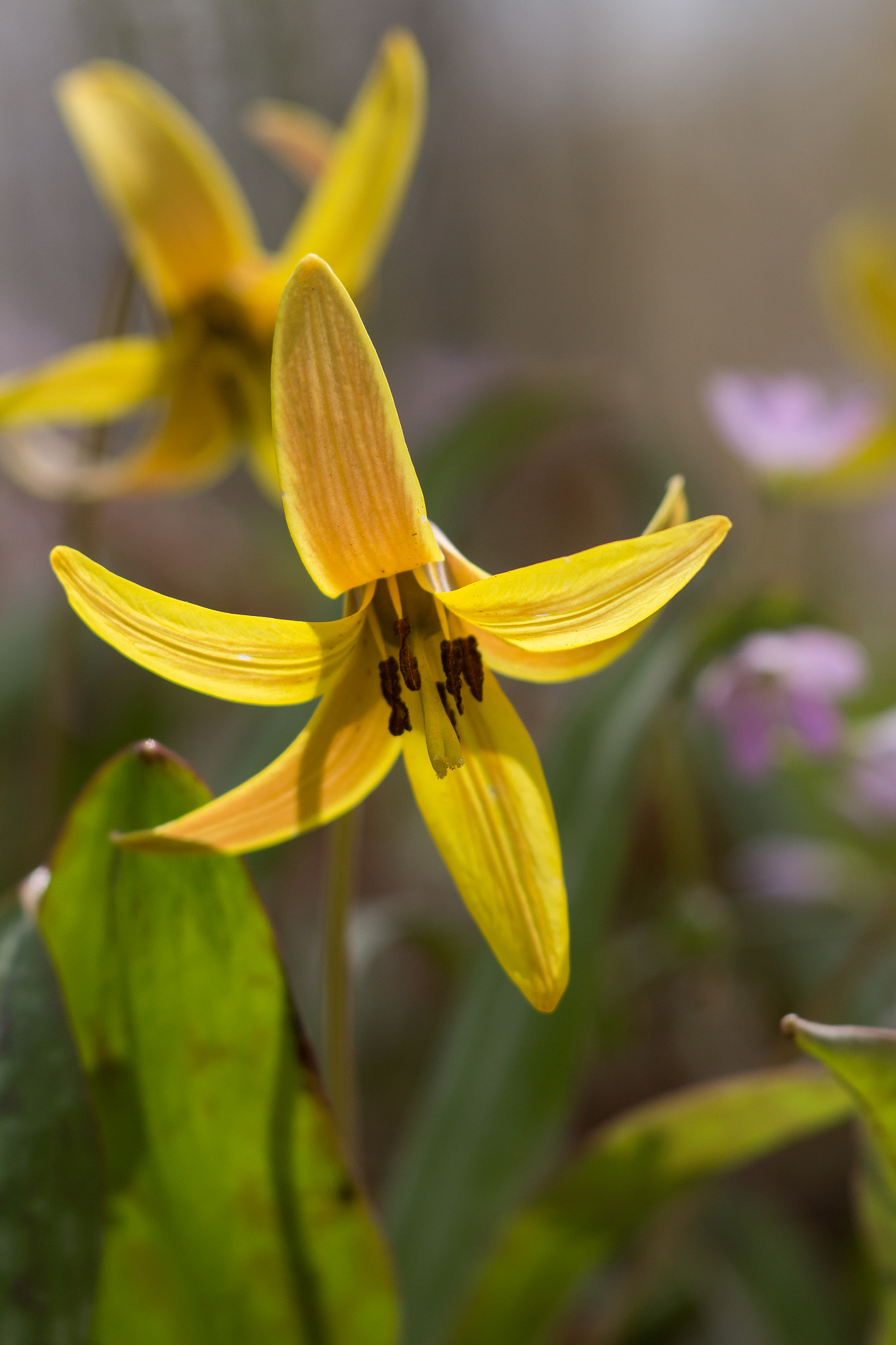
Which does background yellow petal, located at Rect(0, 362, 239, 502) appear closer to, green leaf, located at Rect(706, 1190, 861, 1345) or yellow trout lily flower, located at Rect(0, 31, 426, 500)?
yellow trout lily flower, located at Rect(0, 31, 426, 500)

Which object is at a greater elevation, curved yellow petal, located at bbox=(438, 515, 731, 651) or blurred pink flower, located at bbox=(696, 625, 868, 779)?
curved yellow petal, located at bbox=(438, 515, 731, 651)

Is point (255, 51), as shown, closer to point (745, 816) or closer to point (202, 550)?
point (202, 550)

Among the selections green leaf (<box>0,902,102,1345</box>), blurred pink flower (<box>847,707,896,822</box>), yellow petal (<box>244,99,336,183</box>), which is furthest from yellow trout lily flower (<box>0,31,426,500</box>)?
blurred pink flower (<box>847,707,896,822</box>)

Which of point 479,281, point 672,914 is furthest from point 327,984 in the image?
point 479,281

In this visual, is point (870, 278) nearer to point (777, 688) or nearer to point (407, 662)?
point (777, 688)

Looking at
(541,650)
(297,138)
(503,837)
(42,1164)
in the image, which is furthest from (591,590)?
(297,138)

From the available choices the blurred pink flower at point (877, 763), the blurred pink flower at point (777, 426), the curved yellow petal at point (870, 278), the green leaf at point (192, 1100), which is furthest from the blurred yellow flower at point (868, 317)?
the green leaf at point (192, 1100)
